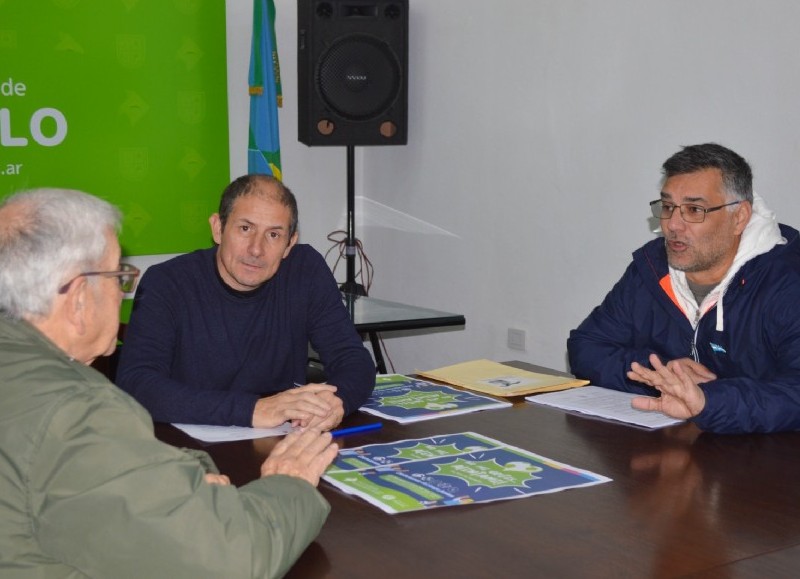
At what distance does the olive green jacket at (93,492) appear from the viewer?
1157 mm

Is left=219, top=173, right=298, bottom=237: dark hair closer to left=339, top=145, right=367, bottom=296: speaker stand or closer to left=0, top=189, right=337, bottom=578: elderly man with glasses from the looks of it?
left=0, top=189, right=337, bottom=578: elderly man with glasses

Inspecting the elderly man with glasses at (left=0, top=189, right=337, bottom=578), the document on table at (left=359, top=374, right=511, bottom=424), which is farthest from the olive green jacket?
the document on table at (left=359, top=374, right=511, bottom=424)

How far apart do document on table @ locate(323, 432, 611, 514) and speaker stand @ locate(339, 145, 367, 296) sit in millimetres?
3322

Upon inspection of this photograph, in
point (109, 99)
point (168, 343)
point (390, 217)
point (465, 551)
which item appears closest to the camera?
point (465, 551)

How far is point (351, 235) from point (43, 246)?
13.7 ft

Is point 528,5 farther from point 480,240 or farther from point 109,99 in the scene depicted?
point 109,99

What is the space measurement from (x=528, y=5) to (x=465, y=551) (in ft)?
11.8

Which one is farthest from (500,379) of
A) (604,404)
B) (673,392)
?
(673,392)

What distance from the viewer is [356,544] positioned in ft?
4.83

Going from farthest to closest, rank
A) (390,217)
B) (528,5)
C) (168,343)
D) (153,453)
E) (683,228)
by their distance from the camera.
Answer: (390,217), (528,5), (683,228), (168,343), (153,453)

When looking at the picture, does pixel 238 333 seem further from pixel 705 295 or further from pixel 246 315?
pixel 705 295

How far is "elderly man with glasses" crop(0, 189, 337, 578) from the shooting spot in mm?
1161

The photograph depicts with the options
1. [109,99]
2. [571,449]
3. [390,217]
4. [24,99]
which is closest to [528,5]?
[390,217]

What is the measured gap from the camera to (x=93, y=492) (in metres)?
1.15
